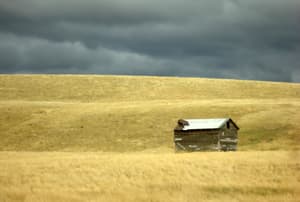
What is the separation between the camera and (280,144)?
4772 centimetres

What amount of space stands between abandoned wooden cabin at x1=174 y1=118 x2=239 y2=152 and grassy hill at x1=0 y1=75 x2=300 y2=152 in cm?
162

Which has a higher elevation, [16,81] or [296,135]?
[16,81]

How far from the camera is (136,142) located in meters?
52.7

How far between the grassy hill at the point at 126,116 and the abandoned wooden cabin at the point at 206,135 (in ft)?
5.31

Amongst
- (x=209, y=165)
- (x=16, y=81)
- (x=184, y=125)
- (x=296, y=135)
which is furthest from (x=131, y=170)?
(x=16, y=81)

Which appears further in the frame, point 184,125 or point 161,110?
point 161,110

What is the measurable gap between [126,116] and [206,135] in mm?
16963

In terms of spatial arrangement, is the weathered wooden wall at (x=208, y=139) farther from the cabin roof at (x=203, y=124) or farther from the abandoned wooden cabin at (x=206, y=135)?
the cabin roof at (x=203, y=124)

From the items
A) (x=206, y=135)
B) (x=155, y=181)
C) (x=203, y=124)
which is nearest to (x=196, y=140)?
(x=206, y=135)

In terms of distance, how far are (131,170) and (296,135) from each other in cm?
2740

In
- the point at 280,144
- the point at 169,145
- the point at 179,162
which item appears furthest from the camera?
the point at 169,145

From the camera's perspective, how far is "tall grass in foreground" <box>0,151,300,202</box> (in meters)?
18.8

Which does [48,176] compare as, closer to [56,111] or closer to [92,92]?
[56,111]

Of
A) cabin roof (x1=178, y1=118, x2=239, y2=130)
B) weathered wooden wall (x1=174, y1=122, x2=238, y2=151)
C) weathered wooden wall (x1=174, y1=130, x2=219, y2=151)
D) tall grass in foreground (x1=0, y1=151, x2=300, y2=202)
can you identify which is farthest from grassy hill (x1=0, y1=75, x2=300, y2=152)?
tall grass in foreground (x1=0, y1=151, x2=300, y2=202)
